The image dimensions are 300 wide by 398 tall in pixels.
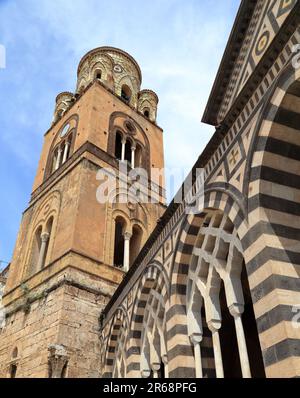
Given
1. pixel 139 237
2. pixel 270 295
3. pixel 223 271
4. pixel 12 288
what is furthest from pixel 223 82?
pixel 12 288

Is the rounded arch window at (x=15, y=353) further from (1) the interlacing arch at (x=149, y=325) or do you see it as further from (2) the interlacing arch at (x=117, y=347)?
(1) the interlacing arch at (x=149, y=325)

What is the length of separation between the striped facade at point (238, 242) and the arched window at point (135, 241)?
593 centimetres

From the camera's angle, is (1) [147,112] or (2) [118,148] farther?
(1) [147,112]

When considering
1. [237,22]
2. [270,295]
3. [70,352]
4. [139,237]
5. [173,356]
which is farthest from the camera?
[139,237]

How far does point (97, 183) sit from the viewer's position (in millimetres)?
15172

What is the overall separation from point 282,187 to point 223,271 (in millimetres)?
1747

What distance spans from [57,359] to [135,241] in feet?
22.5

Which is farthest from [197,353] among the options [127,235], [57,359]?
[127,235]

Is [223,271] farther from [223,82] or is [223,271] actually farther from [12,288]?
[12,288]

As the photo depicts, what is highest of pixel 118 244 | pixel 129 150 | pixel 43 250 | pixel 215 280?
pixel 129 150

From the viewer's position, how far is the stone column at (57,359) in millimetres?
9977

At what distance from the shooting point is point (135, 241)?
16250mm

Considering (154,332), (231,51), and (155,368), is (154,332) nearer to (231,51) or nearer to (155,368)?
(155,368)

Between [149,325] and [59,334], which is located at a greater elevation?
[59,334]
